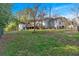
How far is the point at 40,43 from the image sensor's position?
1.79 m

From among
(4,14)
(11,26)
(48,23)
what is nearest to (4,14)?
(4,14)

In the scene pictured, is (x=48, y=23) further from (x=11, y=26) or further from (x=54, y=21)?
(x=11, y=26)

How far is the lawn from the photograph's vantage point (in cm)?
176

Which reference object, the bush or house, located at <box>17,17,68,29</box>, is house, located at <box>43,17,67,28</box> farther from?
the bush

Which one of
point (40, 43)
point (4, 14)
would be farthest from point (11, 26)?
point (40, 43)

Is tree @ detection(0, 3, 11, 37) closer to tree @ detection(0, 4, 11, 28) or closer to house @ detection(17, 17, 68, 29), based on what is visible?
tree @ detection(0, 4, 11, 28)

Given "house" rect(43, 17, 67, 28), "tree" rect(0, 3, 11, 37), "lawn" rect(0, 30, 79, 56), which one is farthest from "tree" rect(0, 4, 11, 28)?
"house" rect(43, 17, 67, 28)

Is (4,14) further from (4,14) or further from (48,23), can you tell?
(48,23)

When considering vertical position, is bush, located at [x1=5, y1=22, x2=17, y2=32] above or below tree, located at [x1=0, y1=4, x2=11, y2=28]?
below

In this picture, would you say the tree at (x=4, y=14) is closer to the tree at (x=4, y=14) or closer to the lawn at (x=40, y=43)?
the tree at (x=4, y=14)

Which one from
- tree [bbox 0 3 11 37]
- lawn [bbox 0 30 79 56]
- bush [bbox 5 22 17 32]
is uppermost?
tree [bbox 0 3 11 37]

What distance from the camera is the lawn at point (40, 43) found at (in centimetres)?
176

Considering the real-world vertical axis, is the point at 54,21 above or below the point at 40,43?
above

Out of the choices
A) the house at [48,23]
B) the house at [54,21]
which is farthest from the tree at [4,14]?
the house at [54,21]
